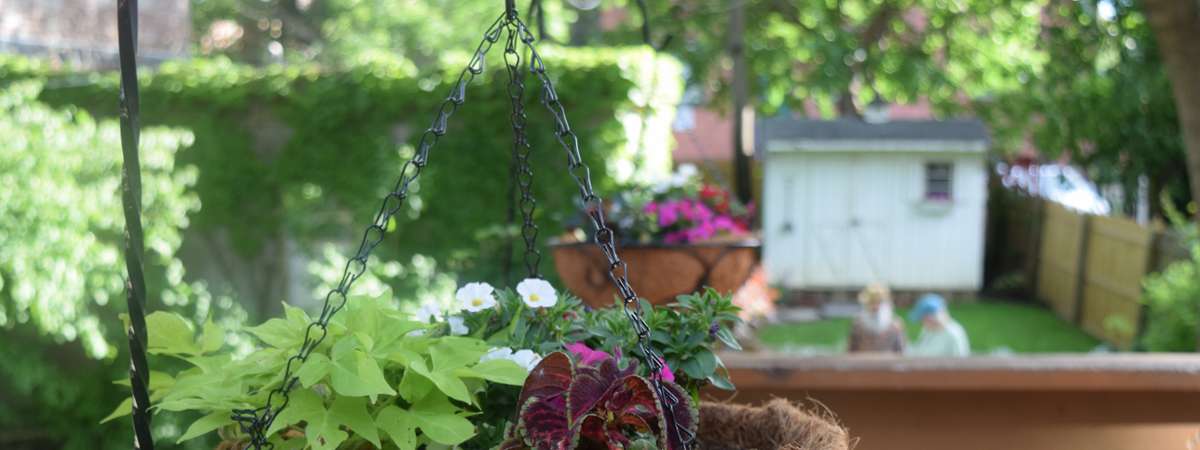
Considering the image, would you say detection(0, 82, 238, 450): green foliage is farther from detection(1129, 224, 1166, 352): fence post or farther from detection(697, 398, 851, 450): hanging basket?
detection(1129, 224, 1166, 352): fence post

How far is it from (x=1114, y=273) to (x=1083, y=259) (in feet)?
2.44

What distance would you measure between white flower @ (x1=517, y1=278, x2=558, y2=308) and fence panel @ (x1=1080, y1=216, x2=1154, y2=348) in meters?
7.50

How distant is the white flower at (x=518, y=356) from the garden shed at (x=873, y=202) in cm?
716

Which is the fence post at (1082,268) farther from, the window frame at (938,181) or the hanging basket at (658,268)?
the hanging basket at (658,268)

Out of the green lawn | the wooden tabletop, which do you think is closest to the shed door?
the green lawn

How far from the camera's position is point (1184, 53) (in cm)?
289

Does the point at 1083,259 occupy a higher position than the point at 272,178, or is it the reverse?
the point at 272,178

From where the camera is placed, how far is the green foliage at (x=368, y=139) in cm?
445

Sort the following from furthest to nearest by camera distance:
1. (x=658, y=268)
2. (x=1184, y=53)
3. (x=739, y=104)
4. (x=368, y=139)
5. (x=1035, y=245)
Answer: (x=1035, y=245) < (x=739, y=104) < (x=368, y=139) < (x=1184, y=53) < (x=658, y=268)

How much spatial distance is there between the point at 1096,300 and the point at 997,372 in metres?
8.59

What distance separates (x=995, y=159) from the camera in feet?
37.1

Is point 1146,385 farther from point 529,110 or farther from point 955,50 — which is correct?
point 955,50

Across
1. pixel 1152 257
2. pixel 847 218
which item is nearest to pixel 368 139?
pixel 847 218

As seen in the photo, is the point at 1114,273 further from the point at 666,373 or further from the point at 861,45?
the point at 666,373
